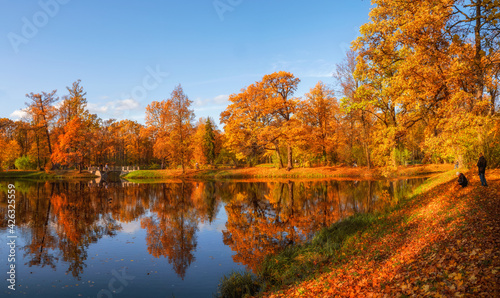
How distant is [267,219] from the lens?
16938 mm

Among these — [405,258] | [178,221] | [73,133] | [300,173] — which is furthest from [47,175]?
[405,258]

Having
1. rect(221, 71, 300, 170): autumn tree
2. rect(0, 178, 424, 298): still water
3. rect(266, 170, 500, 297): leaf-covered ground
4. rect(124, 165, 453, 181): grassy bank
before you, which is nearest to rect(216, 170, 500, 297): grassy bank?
rect(266, 170, 500, 297): leaf-covered ground

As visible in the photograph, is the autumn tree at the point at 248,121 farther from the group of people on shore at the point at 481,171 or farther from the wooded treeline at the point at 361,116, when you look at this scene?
the group of people on shore at the point at 481,171

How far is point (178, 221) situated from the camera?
16844mm

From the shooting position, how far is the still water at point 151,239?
29.3 ft

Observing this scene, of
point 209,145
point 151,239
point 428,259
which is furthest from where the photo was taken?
point 209,145

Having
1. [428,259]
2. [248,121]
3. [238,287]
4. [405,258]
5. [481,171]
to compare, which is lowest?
[238,287]

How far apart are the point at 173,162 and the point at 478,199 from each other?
4545cm

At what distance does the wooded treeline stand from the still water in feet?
22.3

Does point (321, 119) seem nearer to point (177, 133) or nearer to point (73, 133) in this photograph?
point (177, 133)

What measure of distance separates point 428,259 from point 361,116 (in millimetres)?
35596

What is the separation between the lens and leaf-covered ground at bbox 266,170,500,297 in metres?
5.24

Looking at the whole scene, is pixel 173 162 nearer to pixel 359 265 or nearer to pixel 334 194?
pixel 334 194

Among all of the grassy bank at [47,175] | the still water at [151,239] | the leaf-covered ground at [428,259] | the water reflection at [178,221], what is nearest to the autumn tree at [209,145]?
the grassy bank at [47,175]
